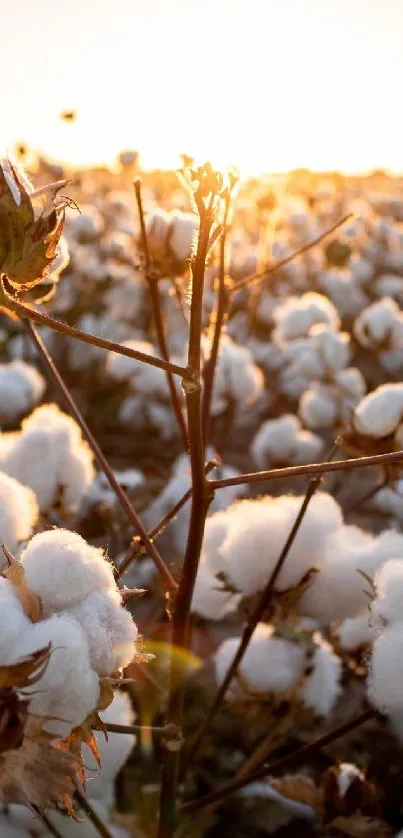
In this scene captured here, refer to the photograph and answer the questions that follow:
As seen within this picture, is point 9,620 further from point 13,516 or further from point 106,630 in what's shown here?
point 13,516

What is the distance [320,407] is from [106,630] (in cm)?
365

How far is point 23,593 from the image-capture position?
2.98 ft

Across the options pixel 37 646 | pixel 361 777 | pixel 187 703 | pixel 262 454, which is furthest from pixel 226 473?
pixel 37 646

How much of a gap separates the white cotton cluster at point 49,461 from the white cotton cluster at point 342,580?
0.70 metres

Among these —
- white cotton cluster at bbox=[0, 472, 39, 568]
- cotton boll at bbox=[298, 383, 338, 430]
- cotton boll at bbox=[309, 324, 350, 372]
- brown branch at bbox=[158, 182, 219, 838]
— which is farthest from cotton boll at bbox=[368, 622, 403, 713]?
cotton boll at bbox=[309, 324, 350, 372]

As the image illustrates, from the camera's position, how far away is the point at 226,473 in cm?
377

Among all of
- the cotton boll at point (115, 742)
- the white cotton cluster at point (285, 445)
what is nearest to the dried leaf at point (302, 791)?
the cotton boll at point (115, 742)

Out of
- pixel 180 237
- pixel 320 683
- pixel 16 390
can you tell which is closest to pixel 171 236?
pixel 180 237

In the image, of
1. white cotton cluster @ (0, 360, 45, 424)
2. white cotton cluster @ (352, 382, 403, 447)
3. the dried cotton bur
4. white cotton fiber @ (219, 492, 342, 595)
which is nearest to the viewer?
the dried cotton bur

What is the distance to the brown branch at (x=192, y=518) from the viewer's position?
37.5 inches

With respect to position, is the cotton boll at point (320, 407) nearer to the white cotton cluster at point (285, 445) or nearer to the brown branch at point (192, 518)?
the white cotton cluster at point (285, 445)

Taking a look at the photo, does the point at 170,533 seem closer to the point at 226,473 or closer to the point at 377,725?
the point at 226,473

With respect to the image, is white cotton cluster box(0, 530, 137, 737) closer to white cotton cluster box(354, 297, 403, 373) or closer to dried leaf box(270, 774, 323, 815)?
dried leaf box(270, 774, 323, 815)

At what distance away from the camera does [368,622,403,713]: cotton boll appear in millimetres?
1224
